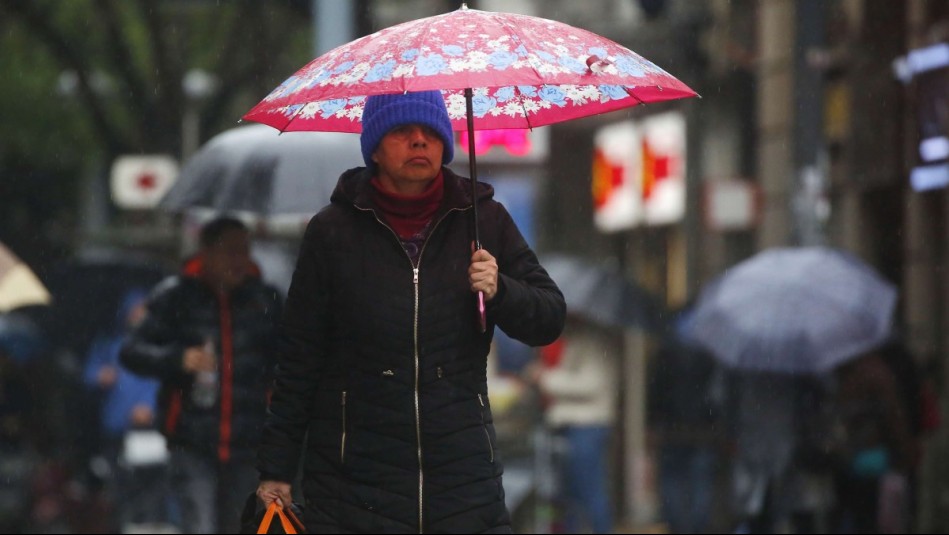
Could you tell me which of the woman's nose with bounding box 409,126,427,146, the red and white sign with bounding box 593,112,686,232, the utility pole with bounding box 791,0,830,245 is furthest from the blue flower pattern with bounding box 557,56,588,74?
the red and white sign with bounding box 593,112,686,232

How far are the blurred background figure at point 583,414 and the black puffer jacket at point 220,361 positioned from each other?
146 inches

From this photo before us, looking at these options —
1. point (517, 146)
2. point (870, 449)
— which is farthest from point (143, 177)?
point (870, 449)

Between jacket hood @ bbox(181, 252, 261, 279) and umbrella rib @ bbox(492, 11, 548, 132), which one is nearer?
umbrella rib @ bbox(492, 11, 548, 132)

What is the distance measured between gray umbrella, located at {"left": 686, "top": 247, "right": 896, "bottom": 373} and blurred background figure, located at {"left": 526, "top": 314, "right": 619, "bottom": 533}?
1.38 metres

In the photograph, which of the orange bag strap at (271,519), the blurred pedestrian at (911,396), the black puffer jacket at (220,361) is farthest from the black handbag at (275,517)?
the blurred pedestrian at (911,396)

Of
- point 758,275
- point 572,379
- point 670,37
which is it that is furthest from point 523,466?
point 670,37

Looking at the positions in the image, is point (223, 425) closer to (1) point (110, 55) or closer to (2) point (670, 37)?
(1) point (110, 55)

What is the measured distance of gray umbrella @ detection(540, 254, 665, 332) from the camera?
37.3ft

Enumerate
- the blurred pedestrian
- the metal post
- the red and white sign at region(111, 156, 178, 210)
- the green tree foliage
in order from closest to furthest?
the blurred pedestrian
the metal post
the red and white sign at region(111, 156, 178, 210)
the green tree foliage

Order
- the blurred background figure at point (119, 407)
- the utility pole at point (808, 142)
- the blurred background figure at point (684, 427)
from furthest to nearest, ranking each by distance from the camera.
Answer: the utility pole at point (808, 142)
the blurred background figure at point (684, 427)
the blurred background figure at point (119, 407)

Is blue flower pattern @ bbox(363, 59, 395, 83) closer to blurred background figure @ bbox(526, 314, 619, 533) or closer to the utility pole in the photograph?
blurred background figure @ bbox(526, 314, 619, 533)

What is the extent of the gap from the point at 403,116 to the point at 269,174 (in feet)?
9.47

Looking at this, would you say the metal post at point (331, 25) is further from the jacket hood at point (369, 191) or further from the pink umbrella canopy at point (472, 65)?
the jacket hood at point (369, 191)

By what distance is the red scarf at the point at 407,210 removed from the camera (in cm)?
471
